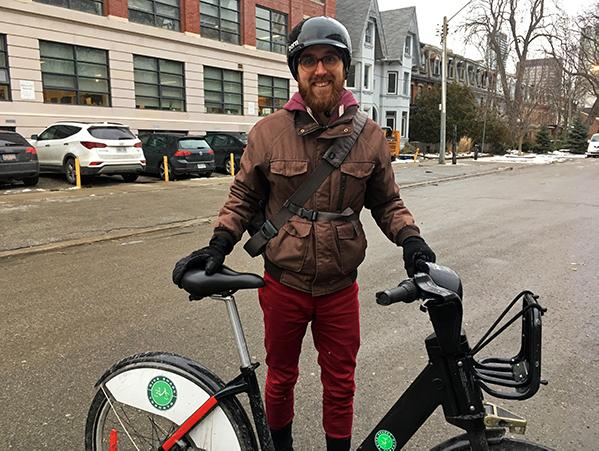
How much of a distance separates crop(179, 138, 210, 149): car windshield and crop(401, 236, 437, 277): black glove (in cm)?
1514

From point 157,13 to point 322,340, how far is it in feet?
77.1

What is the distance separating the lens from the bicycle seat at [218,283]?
6.06 feet

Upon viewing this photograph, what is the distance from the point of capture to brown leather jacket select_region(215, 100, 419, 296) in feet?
7.00

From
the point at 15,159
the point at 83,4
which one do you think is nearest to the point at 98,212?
the point at 15,159

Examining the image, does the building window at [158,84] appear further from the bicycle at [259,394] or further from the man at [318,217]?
the bicycle at [259,394]

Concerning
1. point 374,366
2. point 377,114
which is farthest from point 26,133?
point 377,114

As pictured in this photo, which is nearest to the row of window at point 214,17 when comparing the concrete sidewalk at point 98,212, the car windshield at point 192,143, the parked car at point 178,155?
the parked car at point 178,155

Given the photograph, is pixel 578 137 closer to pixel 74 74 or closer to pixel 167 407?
pixel 74 74

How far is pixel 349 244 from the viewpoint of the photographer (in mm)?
2189

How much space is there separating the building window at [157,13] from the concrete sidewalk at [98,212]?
10.6m

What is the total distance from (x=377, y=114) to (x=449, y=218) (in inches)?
1284

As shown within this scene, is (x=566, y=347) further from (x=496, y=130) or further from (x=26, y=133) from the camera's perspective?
(x=496, y=130)

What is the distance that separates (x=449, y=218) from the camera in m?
9.88

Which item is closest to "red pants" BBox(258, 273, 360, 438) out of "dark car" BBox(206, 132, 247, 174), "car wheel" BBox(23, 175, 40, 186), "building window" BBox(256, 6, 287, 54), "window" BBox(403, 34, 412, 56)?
"car wheel" BBox(23, 175, 40, 186)
